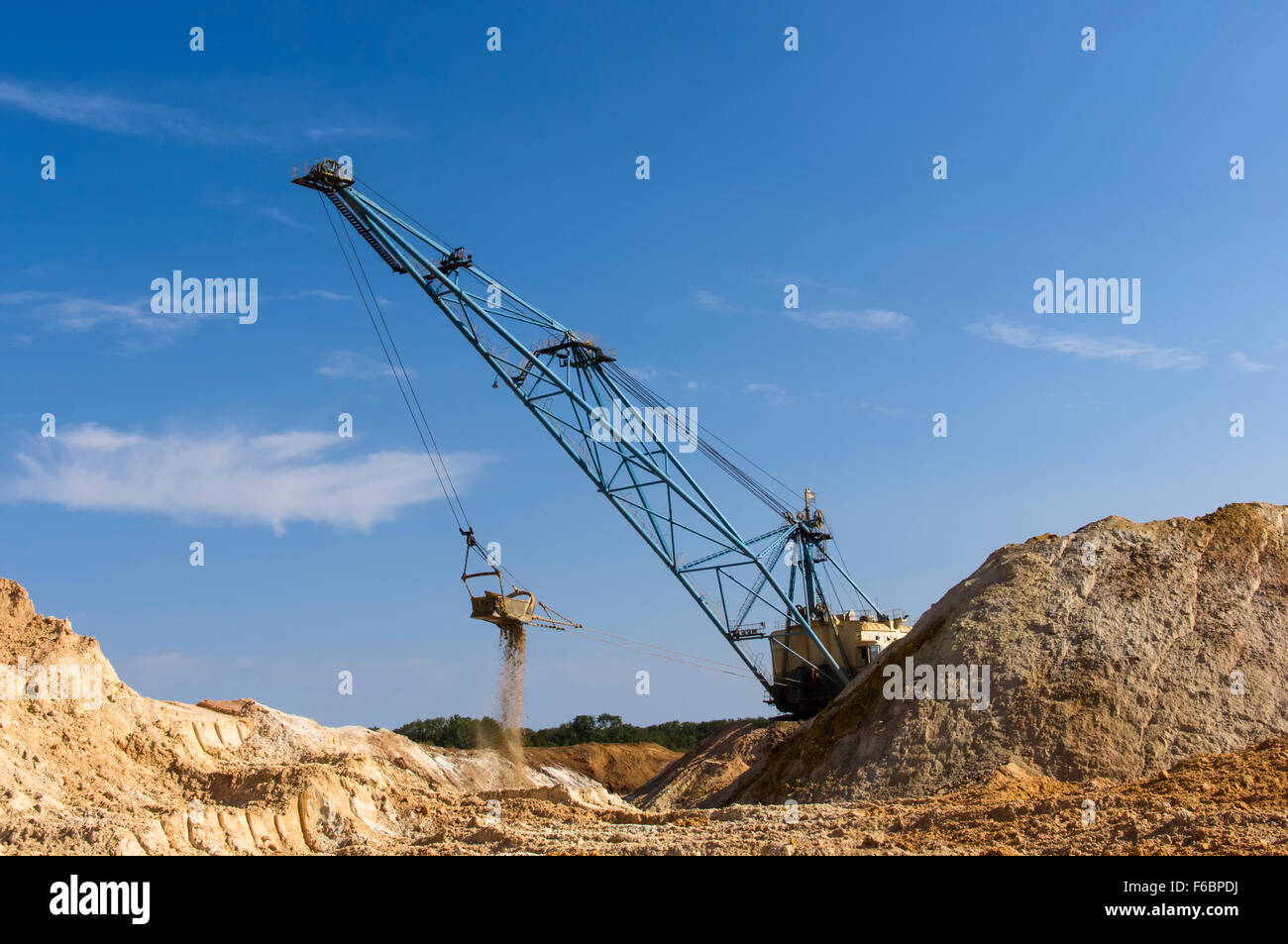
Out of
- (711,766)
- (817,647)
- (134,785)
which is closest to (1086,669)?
(817,647)

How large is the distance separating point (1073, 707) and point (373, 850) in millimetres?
13842

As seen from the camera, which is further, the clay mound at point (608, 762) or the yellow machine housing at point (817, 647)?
the clay mound at point (608, 762)

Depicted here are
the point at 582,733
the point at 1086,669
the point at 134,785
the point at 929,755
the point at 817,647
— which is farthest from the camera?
the point at 582,733

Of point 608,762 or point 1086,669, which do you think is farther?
point 608,762

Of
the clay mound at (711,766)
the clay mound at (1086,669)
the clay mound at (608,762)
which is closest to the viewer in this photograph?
the clay mound at (1086,669)

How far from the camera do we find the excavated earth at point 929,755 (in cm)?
1421

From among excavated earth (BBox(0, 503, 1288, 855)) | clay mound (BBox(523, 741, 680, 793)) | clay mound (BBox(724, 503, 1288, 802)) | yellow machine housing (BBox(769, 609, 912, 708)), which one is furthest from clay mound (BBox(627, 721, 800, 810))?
clay mound (BBox(523, 741, 680, 793))

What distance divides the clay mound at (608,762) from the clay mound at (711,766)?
9610 millimetres

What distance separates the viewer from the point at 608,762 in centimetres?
5041

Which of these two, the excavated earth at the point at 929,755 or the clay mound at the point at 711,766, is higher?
the excavated earth at the point at 929,755

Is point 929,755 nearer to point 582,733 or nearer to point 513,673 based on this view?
point 513,673

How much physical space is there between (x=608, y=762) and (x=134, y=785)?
117ft

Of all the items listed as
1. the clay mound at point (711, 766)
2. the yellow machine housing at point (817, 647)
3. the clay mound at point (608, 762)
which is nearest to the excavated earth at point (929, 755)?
the clay mound at point (711, 766)

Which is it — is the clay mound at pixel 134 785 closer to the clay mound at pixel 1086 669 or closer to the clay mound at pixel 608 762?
the clay mound at pixel 1086 669
